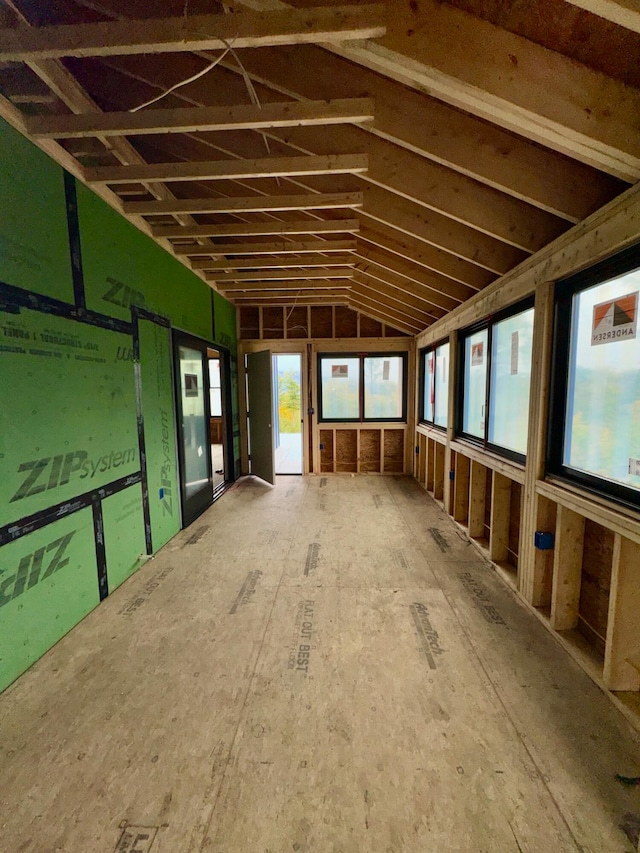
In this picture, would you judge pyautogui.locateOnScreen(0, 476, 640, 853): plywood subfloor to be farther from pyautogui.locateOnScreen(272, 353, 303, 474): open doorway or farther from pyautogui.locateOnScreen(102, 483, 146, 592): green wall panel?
pyautogui.locateOnScreen(272, 353, 303, 474): open doorway

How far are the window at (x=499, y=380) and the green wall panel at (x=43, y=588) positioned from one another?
3135 mm

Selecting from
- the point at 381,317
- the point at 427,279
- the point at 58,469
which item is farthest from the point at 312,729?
the point at 381,317

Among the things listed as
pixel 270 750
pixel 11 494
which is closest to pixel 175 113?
pixel 11 494

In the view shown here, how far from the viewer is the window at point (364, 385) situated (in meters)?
5.91

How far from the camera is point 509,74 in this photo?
1.40 meters

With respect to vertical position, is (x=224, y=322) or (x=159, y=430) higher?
(x=224, y=322)

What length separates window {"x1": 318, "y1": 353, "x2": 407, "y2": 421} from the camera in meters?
5.91

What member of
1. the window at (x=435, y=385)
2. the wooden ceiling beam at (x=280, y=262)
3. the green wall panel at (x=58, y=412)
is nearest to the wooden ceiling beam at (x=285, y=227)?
the wooden ceiling beam at (x=280, y=262)

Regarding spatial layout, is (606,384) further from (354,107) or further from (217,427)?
(217,427)

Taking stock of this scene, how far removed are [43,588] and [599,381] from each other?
3.30 meters

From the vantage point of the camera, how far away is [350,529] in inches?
145

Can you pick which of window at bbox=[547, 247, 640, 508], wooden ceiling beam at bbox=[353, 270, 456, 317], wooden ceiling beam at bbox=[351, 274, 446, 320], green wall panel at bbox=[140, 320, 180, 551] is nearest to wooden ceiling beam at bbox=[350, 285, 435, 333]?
wooden ceiling beam at bbox=[351, 274, 446, 320]

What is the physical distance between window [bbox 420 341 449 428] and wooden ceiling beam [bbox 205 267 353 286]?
1.60 meters

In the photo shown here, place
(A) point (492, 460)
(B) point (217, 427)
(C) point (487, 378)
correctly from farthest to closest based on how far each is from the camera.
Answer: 1. (B) point (217, 427)
2. (C) point (487, 378)
3. (A) point (492, 460)
